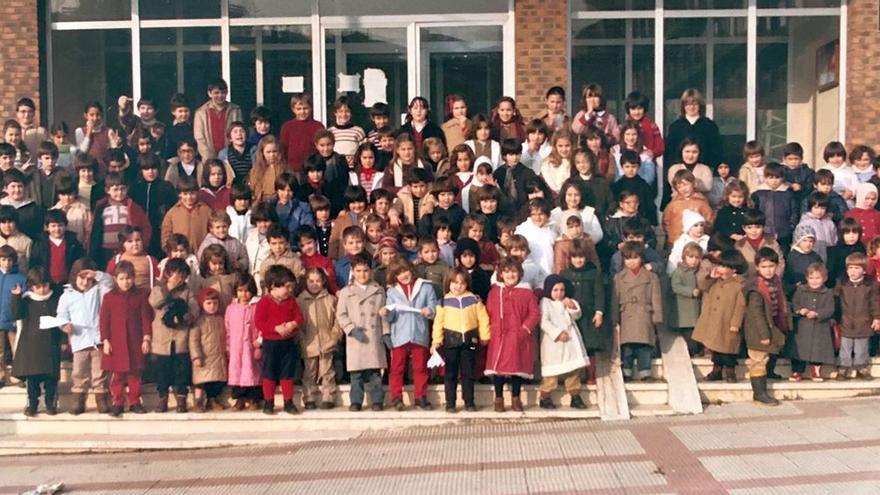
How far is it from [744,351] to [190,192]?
5210mm

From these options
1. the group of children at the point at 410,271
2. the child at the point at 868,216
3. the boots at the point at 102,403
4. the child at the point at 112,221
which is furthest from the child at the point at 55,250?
the child at the point at 868,216

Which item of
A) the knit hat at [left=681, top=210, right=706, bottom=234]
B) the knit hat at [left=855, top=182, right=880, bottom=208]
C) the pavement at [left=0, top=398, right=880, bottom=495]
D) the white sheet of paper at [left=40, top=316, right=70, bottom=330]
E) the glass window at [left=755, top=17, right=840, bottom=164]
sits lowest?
the pavement at [left=0, top=398, right=880, bottom=495]

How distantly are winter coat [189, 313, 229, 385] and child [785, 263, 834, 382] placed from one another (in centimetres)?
490

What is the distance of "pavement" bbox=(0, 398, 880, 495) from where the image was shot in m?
7.59

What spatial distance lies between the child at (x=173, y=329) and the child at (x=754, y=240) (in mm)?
4840

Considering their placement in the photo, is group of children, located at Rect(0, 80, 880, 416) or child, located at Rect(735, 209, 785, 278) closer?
group of children, located at Rect(0, 80, 880, 416)

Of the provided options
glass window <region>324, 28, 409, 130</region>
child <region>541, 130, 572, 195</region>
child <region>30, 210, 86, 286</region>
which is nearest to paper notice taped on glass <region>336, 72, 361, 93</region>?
glass window <region>324, 28, 409, 130</region>

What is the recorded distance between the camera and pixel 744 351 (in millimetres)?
10078

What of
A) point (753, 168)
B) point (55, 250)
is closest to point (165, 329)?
point (55, 250)

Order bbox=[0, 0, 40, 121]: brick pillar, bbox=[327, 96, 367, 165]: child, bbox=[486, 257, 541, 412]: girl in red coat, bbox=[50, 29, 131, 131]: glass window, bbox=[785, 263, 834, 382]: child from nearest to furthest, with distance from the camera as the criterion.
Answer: bbox=[486, 257, 541, 412]: girl in red coat, bbox=[785, 263, 834, 382]: child, bbox=[327, 96, 367, 165]: child, bbox=[0, 0, 40, 121]: brick pillar, bbox=[50, 29, 131, 131]: glass window

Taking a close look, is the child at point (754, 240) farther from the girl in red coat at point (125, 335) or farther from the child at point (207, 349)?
the girl in red coat at point (125, 335)

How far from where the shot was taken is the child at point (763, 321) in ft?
31.5

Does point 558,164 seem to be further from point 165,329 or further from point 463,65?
point 165,329

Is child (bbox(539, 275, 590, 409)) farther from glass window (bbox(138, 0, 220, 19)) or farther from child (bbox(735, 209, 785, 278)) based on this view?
glass window (bbox(138, 0, 220, 19))
